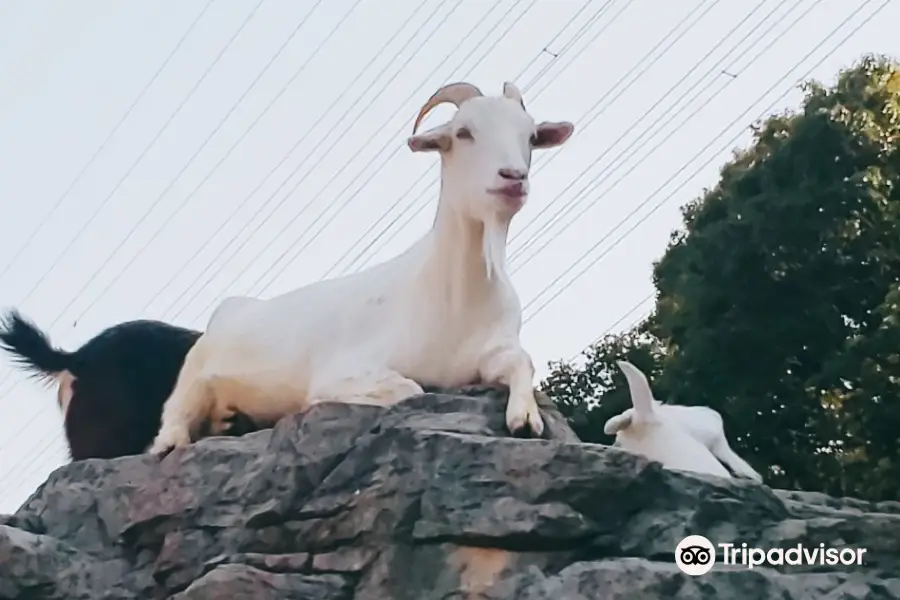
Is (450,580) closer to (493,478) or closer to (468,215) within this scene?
(493,478)

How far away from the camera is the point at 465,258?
20.8 ft

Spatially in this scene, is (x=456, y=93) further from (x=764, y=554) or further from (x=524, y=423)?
(x=764, y=554)

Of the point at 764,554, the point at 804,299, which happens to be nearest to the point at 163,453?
the point at 764,554

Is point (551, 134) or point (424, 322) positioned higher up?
point (551, 134)

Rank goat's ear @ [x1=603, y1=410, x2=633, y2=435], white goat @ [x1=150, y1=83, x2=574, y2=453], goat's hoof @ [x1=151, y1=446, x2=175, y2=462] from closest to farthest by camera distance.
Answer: white goat @ [x1=150, y1=83, x2=574, y2=453] → goat's hoof @ [x1=151, y1=446, x2=175, y2=462] → goat's ear @ [x1=603, y1=410, x2=633, y2=435]

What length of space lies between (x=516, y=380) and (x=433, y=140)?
1166 mm

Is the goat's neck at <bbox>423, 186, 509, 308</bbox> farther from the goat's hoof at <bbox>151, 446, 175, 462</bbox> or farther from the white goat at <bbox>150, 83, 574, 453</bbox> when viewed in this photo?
the goat's hoof at <bbox>151, 446, 175, 462</bbox>

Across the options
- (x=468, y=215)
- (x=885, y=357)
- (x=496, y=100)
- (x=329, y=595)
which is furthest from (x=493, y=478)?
(x=885, y=357)

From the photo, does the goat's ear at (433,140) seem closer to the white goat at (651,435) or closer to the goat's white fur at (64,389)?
the white goat at (651,435)

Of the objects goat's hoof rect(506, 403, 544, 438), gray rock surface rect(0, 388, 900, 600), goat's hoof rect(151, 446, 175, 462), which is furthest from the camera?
goat's hoof rect(151, 446, 175, 462)

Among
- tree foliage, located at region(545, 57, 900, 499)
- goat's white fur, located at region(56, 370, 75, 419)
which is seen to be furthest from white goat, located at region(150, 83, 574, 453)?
tree foliage, located at region(545, 57, 900, 499)

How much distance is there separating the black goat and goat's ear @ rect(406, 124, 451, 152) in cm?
230

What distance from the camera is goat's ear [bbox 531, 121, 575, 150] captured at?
21.4 ft

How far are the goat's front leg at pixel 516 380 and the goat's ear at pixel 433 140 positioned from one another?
3.08ft
